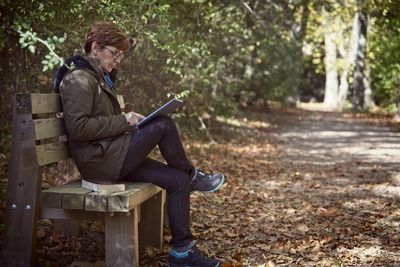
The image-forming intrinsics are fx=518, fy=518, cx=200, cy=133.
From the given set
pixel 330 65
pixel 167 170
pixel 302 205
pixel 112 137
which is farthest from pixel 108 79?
pixel 330 65

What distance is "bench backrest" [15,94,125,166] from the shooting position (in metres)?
3.40

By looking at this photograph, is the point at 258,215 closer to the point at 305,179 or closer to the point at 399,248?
the point at 399,248

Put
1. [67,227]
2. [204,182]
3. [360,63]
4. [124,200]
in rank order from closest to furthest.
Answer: [124,200], [204,182], [67,227], [360,63]

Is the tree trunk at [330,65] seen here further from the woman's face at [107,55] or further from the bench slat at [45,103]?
the bench slat at [45,103]

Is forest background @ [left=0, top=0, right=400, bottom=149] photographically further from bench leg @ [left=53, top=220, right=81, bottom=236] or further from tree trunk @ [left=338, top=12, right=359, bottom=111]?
tree trunk @ [left=338, top=12, right=359, bottom=111]

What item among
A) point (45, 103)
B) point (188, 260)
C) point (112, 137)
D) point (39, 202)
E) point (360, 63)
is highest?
point (360, 63)

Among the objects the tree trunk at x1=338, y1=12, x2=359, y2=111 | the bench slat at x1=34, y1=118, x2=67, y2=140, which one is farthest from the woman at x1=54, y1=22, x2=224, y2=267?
the tree trunk at x1=338, y1=12, x2=359, y2=111

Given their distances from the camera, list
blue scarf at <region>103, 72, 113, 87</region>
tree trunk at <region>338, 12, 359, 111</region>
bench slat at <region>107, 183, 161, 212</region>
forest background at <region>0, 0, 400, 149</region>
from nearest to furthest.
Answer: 1. bench slat at <region>107, 183, 161, 212</region>
2. blue scarf at <region>103, 72, 113, 87</region>
3. forest background at <region>0, 0, 400, 149</region>
4. tree trunk at <region>338, 12, 359, 111</region>

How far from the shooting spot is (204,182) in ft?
13.7

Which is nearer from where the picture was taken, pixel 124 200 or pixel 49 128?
pixel 124 200

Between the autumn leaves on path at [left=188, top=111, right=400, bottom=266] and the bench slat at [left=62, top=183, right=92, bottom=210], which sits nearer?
the bench slat at [left=62, top=183, right=92, bottom=210]

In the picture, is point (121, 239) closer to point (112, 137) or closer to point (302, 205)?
point (112, 137)

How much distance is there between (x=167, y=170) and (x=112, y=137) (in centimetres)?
52

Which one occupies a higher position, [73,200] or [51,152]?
[51,152]
